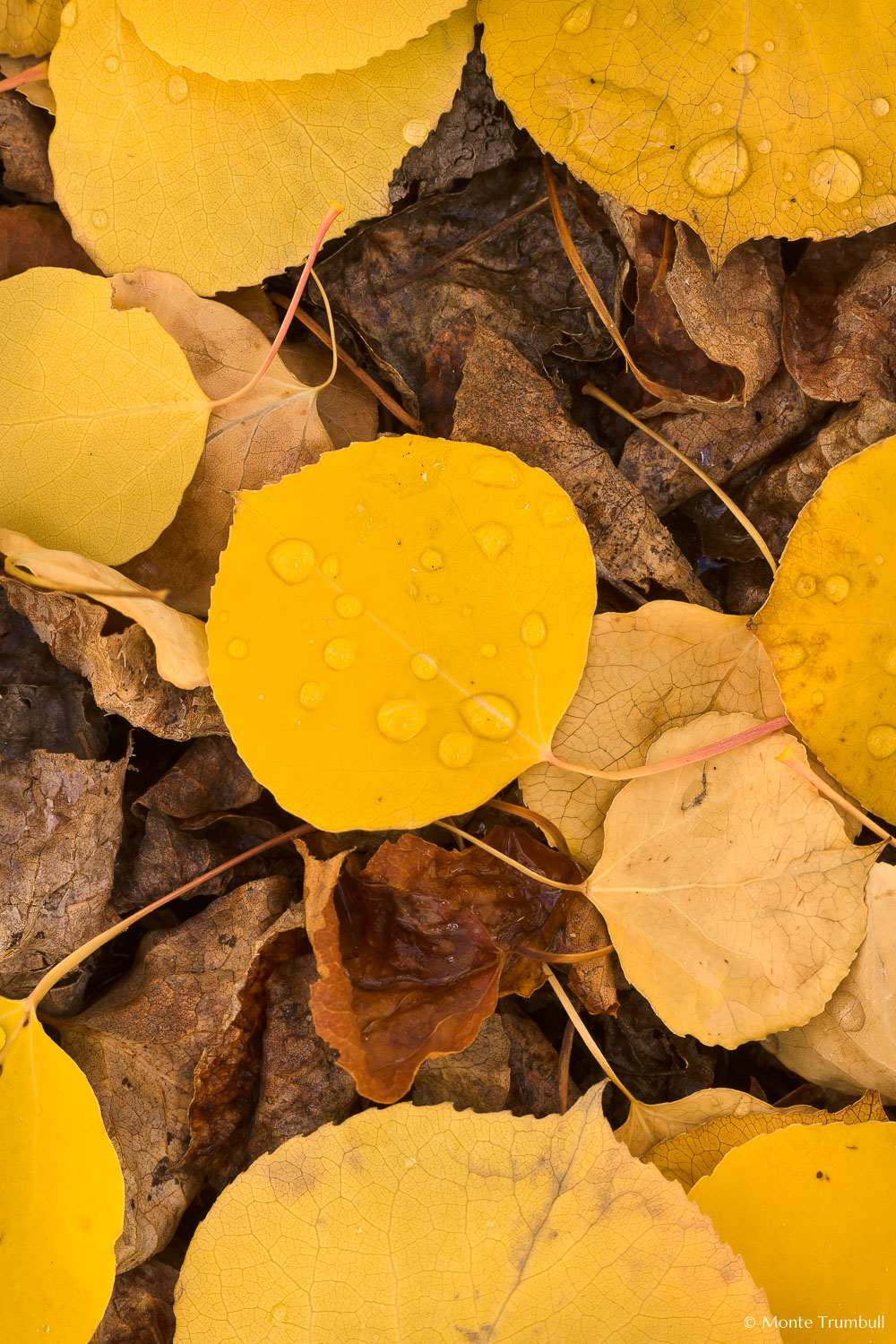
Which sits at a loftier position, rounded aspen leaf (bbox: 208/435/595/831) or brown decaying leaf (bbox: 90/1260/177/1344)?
rounded aspen leaf (bbox: 208/435/595/831)

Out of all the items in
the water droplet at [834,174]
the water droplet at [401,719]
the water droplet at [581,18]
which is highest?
the water droplet at [581,18]

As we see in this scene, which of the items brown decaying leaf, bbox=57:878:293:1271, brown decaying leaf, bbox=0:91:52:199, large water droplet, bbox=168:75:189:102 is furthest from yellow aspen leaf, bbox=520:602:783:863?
brown decaying leaf, bbox=0:91:52:199

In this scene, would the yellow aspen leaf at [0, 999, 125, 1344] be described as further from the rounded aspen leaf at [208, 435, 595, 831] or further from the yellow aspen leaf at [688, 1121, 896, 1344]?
the yellow aspen leaf at [688, 1121, 896, 1344]

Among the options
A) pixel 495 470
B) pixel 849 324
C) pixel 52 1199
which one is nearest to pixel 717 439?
pixel 849 324

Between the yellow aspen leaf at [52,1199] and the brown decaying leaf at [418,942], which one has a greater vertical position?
the brown decaying leaf at [418,942]

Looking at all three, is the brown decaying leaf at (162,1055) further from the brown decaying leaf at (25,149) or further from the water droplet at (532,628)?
the brown decaying leaf at (25,149)

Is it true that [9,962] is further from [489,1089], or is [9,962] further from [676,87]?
[676,87]

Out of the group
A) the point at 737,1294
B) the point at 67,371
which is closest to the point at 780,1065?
the point at 737,1294

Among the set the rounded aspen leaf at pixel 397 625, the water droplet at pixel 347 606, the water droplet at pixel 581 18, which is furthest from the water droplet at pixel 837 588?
the water droplet at pixel 581 18
